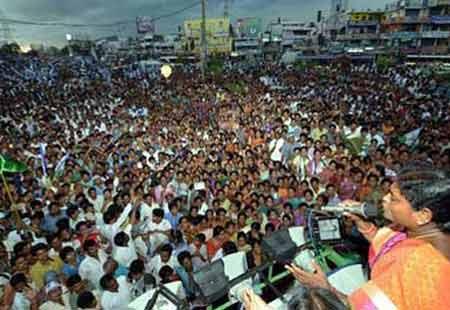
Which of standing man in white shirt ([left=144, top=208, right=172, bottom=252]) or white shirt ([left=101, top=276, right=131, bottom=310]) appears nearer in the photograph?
white shirt ([left=101, top=276, right=131, bottom=310])

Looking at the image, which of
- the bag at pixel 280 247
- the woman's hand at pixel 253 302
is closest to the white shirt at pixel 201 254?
the bag at pixel 280 247

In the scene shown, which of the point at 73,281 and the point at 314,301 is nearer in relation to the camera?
the point at 314,301

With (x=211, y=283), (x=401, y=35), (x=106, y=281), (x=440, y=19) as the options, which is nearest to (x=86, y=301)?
(x=106, y=281)

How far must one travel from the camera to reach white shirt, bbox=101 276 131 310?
11.3 ft

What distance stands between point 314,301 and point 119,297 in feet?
9.94

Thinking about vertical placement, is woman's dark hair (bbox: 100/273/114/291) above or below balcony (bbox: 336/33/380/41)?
below

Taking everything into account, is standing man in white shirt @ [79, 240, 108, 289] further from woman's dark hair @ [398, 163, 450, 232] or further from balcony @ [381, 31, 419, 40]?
balcony @ [381, 31, 419, 40]

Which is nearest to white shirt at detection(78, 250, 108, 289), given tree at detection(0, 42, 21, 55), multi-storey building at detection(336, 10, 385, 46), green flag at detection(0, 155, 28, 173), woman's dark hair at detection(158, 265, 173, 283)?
woman's dark hair at detection(158, 265, 173, 283)

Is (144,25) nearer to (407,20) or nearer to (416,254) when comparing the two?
(407,20)

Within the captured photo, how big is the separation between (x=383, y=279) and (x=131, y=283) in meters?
3.13

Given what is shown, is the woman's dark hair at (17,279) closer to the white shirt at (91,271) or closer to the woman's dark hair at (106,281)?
the white shirt at (91,271)

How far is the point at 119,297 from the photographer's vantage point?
3.51 meters

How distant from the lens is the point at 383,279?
1.26 m

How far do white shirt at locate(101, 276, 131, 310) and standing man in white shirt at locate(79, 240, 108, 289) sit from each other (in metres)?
0.42
